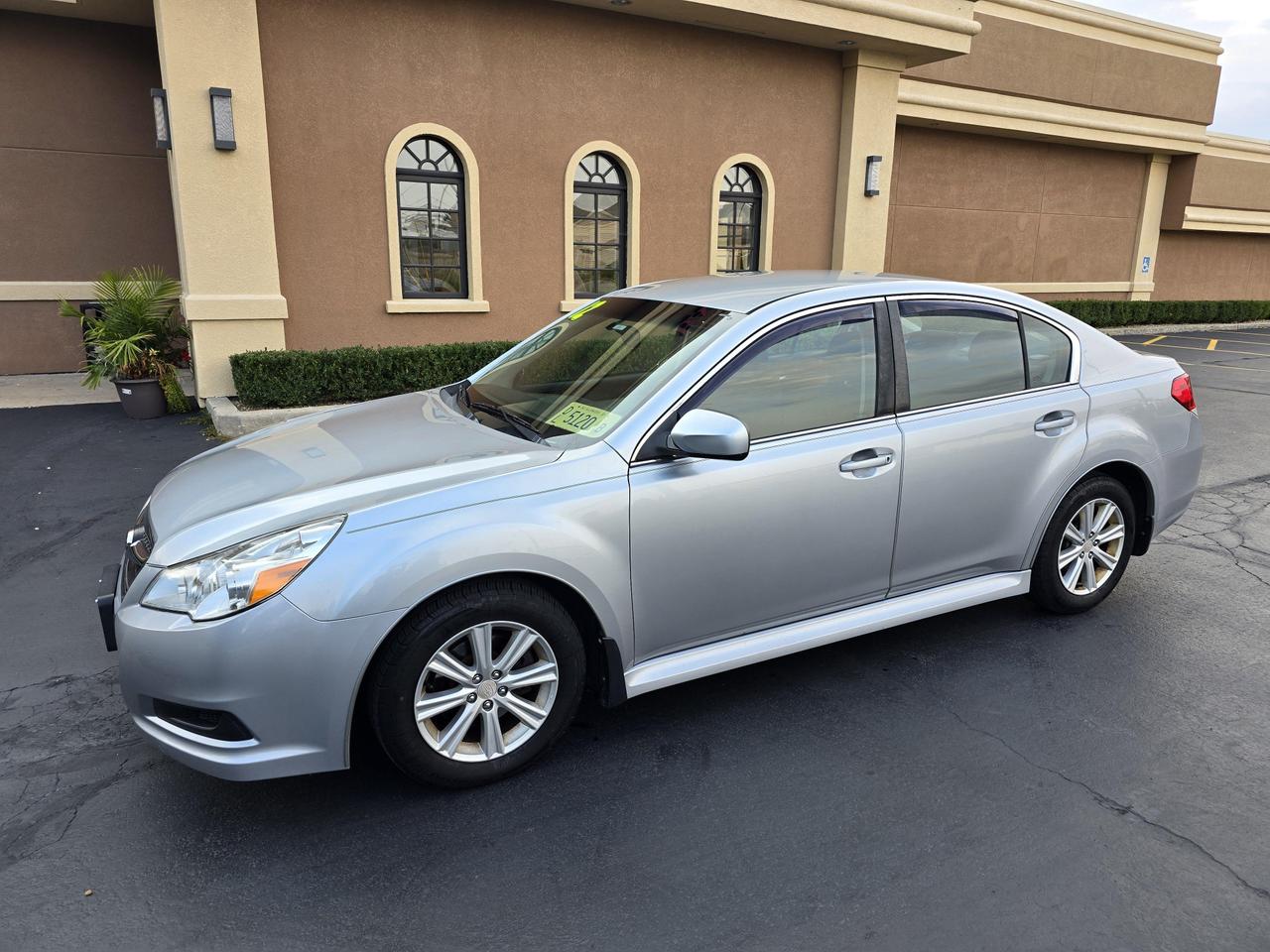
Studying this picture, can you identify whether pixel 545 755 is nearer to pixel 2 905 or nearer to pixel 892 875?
pixel 892 875

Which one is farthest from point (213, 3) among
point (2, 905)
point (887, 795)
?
point (887, 795)

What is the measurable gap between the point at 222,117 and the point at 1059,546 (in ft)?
28.4

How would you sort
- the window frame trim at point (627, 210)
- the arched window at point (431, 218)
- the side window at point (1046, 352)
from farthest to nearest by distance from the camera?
the window frame trim at point (627, 210)
the arched window at point (431, 218)
the side window at point (1046, 352)

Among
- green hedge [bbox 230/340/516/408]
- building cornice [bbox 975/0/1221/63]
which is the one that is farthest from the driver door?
building cornice [bbox 975/0/1221/63]

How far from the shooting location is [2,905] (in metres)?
2.69

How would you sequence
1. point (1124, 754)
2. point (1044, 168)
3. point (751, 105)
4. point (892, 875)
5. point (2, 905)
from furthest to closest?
point (1044, 168)
point (751, 105)
point (1124, 754)
point (892, 875)
point (2, 905)

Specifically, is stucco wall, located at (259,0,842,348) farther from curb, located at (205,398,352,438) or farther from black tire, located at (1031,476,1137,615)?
black tire, located at (1031,476,1137,615)

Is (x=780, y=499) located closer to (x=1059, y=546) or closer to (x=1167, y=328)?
(x=1059, y=546)

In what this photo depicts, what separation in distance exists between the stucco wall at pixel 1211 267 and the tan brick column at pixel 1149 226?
0.85 metres

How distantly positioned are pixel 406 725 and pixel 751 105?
37.8 feet

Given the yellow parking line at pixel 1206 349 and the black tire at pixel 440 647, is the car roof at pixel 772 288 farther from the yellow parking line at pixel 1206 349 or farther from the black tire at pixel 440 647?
the yellow parking line at pixel 1206 349

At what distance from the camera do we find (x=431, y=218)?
10891 mm

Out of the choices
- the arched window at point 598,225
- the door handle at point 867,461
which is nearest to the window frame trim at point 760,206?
the arched window at point 598,225

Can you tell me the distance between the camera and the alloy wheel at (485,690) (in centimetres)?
311
